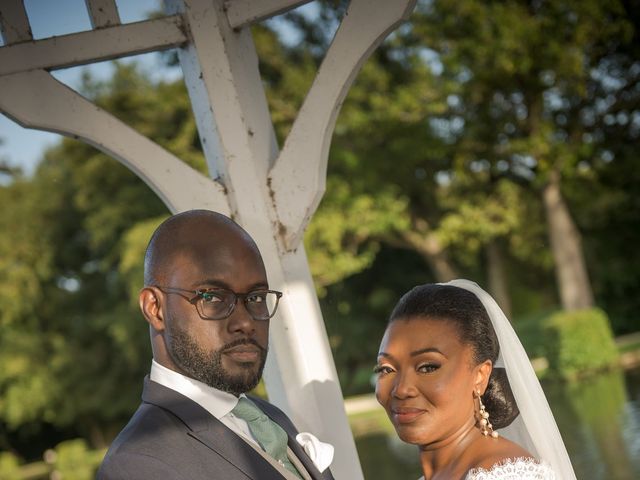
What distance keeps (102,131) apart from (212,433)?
1.14 meters

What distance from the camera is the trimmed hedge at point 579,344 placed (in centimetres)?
1716

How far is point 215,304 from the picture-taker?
7.11ft

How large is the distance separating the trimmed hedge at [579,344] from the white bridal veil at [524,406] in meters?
15.1

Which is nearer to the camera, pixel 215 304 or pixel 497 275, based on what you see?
pixel 215 304

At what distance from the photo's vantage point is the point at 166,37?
290cm

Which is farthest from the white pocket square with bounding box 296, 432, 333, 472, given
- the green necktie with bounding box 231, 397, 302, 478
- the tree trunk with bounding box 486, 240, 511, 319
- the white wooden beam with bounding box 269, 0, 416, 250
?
the tree trunk with bounding box 486, 240, 511, 319

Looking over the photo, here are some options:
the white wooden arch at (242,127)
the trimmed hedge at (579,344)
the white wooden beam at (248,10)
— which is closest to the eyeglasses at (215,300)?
the white wooden arch at (242,127)

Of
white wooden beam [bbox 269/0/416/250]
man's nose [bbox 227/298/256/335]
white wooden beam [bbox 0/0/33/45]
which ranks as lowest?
man's nose [bbox 227/298/256/335]

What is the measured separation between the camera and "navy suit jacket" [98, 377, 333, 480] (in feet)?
6.52

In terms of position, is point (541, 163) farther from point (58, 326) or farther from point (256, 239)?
point (58, 326)

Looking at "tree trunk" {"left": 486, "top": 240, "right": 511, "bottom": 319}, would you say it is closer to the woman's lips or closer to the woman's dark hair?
the woman's dark hair

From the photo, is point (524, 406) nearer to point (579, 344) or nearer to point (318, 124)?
point (318, 124)

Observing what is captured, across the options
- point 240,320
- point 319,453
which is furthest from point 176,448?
point 319,453

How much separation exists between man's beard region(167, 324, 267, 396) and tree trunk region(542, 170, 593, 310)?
17663 millimetres
